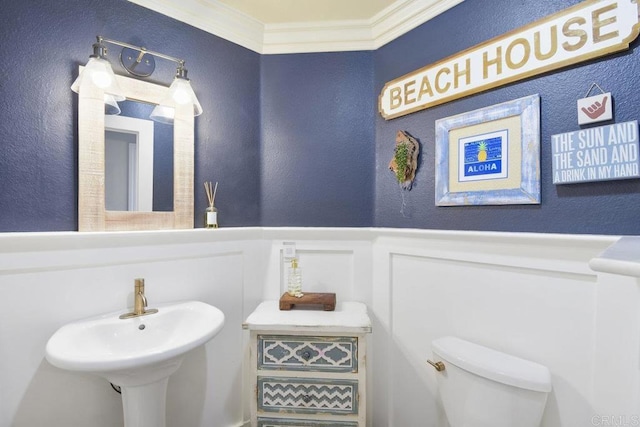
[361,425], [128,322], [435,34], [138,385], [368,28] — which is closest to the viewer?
[138,385]

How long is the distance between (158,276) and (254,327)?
0.54 m

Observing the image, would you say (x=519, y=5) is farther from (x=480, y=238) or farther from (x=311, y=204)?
(x=311, y=204)

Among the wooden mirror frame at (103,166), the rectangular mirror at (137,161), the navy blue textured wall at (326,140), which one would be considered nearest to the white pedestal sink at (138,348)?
the wooden mirror frame at (103,166)

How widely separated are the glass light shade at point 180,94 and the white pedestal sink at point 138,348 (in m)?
1.01

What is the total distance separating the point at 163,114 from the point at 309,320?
127cm

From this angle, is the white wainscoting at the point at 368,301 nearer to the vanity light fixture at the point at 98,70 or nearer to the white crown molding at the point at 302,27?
the vanity light fixture at the point at 98,70

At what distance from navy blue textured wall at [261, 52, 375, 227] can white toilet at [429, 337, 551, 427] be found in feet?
2.85

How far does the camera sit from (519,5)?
4.08ft

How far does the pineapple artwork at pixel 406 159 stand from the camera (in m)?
1.63

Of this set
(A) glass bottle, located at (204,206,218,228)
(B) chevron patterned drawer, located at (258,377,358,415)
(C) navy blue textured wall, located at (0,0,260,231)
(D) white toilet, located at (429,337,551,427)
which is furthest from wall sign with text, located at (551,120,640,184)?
(C) navy blue textured wall, located at (0,0,260,231)

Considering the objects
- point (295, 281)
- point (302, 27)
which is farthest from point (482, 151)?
point (302, 27)

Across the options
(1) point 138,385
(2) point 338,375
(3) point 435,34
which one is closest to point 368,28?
(3) point 435,34

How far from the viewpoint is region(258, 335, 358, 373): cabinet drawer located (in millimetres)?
1416

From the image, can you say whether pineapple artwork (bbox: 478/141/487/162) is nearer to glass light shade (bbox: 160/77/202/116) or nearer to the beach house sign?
the beach house sign
